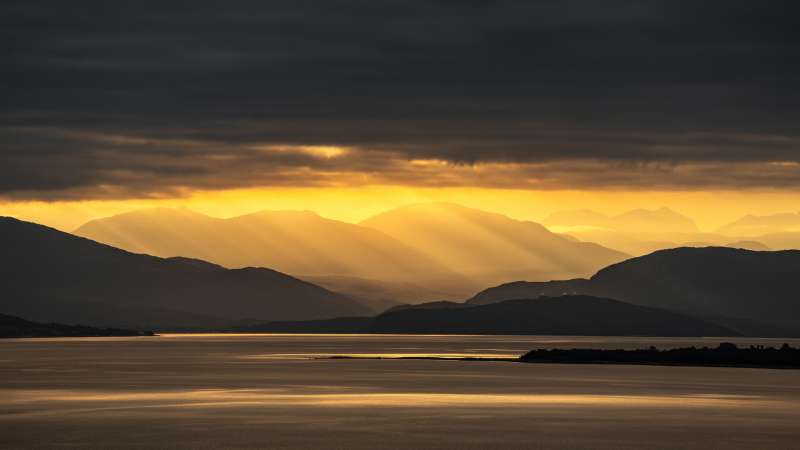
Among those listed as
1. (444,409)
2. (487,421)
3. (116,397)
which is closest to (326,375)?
(116,397)

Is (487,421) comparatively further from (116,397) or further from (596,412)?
(116,397)

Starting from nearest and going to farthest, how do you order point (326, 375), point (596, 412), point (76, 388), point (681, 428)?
point (681, 428) < point (596, 412) < point (76, 388) < point (326, 375)

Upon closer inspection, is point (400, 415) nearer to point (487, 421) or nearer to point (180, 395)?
point (487, 421)

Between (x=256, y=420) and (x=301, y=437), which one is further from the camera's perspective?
(x=256, y=420)

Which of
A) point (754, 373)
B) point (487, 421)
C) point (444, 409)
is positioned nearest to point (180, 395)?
point (444, 409)

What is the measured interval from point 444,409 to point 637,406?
→ 14.7 metres

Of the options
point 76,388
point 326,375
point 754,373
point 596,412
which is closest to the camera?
point 596,412

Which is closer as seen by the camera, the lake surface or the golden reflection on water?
the lake surface

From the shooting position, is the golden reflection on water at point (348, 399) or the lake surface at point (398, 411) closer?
the lake surface at point (398, 411)

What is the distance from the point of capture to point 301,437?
83.6 metres

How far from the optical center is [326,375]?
557ft

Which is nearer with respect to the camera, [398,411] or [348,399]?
[398,411]

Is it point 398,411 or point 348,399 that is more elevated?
point 348,399

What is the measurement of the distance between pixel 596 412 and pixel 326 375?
6968 cm
